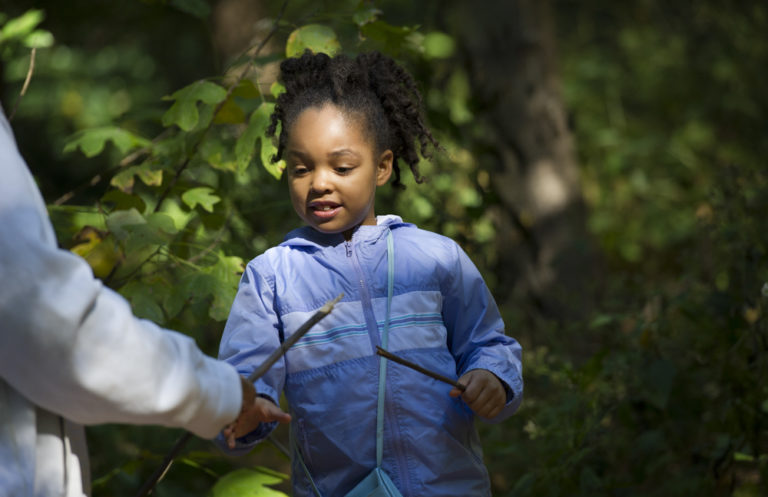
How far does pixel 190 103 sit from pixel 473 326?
3.83ft

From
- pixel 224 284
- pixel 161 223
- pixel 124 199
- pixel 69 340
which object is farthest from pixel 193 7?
pixel 69 340

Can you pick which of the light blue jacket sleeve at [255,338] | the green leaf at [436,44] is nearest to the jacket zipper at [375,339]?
the light blue jacket sleeve at [255,338]

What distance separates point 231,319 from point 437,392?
1.72 feet

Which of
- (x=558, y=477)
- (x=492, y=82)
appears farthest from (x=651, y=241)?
(x=558, y=477)

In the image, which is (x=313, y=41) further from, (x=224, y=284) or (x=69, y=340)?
(x=69, y=340)

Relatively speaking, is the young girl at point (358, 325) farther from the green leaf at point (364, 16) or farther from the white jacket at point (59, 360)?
the green leaf at point (364, 16)

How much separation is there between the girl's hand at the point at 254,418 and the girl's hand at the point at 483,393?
1.32ft

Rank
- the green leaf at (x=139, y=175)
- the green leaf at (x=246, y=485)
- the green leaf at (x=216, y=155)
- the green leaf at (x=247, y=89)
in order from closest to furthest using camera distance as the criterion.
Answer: the green leaf at (x=246, y=485) → the green leaf at (x=247, y=89) → the green leaf at (x=139, y=175) → the green leaf at (x=216, y=155)

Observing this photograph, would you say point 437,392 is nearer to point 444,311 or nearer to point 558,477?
point 444,311

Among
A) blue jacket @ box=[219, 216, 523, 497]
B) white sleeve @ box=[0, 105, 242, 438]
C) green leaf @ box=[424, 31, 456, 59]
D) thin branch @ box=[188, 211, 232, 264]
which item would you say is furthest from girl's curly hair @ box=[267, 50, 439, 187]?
green leaf @ box=[424, 31, 456, 59]

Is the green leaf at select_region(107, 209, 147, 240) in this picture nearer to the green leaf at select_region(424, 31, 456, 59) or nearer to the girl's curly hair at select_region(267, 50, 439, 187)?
the girl's curly hair at select_region(267, 50, 439, 187)

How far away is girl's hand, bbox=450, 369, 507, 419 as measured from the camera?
184 cm

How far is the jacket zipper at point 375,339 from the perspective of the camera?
1.83 meters

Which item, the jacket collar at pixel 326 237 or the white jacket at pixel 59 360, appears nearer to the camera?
the white jacket at pixel 59 360
